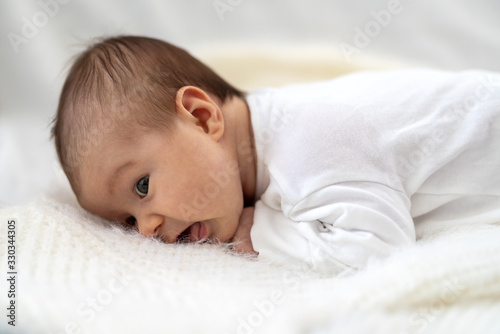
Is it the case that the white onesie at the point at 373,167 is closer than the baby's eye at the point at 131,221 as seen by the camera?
Yes

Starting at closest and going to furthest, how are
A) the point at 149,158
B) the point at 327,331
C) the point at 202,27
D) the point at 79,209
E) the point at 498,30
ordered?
the point at 327,331
the point at 149,158
the point at 79,209
the point at 498,30
the point at 202,27

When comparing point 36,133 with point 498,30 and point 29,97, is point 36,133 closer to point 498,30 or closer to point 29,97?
point 29,97

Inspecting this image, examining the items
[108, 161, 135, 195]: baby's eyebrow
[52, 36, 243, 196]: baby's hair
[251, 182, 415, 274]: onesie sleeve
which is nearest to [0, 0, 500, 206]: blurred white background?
[52, 36, 243, 196]: baby's hair

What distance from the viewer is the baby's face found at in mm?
1024

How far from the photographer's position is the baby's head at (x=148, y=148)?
3.37 ft

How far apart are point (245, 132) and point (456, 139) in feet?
1.61

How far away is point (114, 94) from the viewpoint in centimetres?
105

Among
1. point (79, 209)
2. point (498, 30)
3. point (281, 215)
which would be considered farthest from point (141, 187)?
point (498, 30)

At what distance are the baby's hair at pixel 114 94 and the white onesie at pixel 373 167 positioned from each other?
0.78 ft

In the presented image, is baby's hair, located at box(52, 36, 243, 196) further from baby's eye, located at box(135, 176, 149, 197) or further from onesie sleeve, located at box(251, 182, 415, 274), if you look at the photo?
onesie sleeve, located at box(251, 182, 415, 274)

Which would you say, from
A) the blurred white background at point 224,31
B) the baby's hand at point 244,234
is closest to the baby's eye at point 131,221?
the baby's hand at point 244,234

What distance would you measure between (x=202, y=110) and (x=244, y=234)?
0.31m

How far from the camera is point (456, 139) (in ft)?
3.52

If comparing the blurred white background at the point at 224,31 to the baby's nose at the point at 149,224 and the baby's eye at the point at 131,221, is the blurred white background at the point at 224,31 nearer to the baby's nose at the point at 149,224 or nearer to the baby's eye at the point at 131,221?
the baby's eye at the point at 131,221
